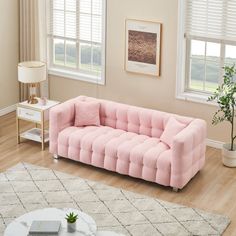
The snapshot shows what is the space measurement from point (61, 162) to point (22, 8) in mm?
2920

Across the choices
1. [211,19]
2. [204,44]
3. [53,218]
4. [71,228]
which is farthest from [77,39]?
[71,228]

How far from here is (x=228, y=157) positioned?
863 centimetres

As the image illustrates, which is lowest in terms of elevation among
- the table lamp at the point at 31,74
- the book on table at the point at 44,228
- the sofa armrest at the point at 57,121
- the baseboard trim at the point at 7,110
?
the book on table at the point at 44,228

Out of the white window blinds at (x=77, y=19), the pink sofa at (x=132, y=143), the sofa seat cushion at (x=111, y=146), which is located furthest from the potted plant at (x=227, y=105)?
the white window blinds at (x=77, y=19)

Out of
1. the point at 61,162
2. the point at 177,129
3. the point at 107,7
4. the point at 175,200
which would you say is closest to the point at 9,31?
the point at 107,7

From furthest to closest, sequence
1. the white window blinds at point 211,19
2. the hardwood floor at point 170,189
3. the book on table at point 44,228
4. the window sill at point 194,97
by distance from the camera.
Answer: the window sill at point 194,97 → the white window blinds at point 211,19 → the hardwood floor at point 170,189 → the book on table at point 44,228

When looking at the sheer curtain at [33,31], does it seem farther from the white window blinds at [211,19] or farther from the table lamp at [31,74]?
the white window blinds at [211,19]

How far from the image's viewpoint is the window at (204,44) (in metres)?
8.66

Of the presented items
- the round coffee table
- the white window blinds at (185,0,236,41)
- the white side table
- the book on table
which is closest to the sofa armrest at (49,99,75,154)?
the white side table

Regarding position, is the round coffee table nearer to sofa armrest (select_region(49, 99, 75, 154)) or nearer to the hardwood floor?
the hardwood floor

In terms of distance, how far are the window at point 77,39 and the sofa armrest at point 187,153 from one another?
2305 mm

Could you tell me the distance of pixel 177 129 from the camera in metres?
8.23

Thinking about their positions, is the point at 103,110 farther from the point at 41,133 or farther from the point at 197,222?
the point at 197,222

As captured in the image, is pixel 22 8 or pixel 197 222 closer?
pixel 197 222
